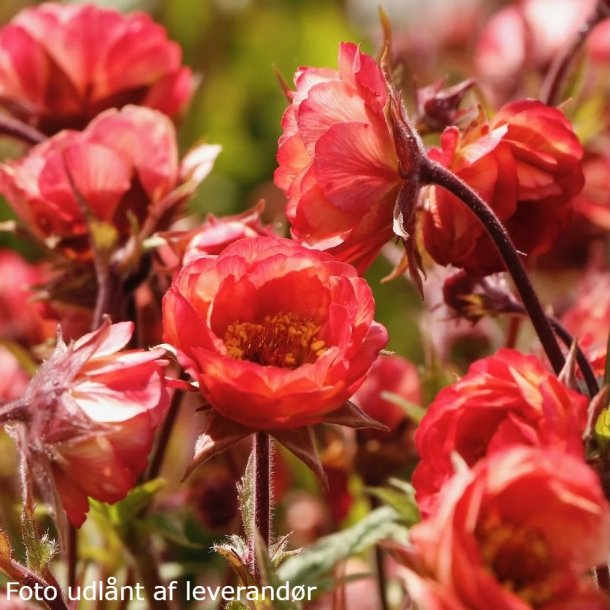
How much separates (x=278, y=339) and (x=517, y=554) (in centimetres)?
16

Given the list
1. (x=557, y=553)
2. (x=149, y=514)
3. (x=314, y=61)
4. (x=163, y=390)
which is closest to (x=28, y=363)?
(x=149, y=514)

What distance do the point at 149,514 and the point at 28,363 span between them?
0.15 metres

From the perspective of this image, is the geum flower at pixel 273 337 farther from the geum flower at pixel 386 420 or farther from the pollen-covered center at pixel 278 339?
the geum flower at pixel 386 420

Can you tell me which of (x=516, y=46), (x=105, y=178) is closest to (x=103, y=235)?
(x=105, y=178)

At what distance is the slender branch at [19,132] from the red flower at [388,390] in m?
0.27

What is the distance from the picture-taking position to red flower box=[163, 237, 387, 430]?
1.39 feet

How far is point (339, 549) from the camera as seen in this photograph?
651 millimetres

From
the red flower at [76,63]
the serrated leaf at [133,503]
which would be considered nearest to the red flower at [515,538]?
the serrated leaf at [133,503]

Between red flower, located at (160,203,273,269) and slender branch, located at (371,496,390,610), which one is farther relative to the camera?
slender branch, located at (371,496,390,610)

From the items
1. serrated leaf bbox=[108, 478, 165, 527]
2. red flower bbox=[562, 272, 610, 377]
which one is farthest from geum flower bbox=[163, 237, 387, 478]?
red flower bbox=[562, 272, 610, 377]

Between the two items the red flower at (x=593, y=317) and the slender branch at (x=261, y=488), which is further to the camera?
the red flower at (x=593, y=317)

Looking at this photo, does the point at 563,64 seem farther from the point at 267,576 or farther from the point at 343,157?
the point at 267,576

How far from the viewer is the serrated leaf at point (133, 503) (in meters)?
0.57

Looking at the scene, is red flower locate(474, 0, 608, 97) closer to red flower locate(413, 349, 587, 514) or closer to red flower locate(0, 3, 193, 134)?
red flower locate(0, 3, 193, 134)
